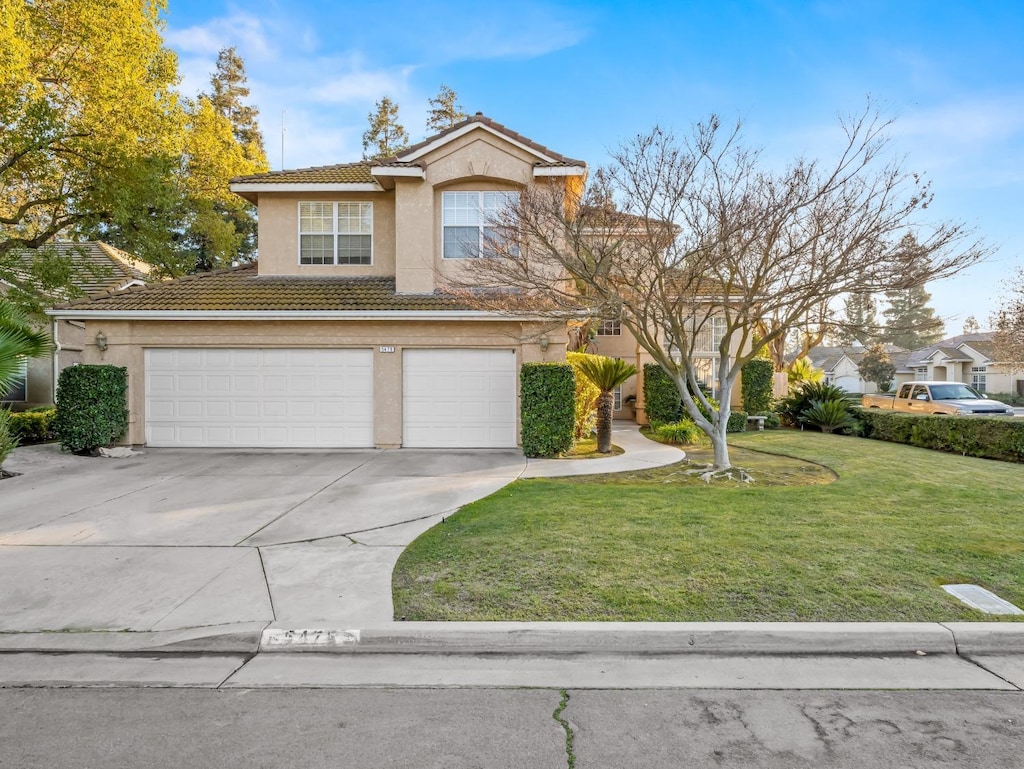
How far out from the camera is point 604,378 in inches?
489

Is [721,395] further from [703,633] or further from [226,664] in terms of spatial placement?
[226,664]

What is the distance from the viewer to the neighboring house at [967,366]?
4122 cm

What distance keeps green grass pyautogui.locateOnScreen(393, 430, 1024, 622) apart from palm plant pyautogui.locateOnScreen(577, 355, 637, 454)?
2.98 m

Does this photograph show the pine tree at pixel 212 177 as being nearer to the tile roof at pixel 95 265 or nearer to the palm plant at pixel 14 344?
the tile roof at pixel 95 265

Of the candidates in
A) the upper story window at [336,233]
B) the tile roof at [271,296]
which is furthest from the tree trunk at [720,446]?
the upper story window at [336,233]

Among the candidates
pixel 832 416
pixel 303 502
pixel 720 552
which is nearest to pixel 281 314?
pixel 303 502

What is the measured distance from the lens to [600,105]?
12.1 metres

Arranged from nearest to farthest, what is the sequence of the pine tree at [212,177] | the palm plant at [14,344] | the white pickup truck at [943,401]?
the palm plant at [14,344] → the white pickup truck at [943,401] → the pine tree at [212,177]

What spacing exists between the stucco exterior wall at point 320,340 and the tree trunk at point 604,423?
1.54m

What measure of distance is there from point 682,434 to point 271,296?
1059cm

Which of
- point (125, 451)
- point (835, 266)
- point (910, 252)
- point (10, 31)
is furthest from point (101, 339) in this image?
point (910, 252)

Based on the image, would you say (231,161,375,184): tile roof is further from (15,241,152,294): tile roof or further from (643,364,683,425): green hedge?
(643,364,683,425): green hedge

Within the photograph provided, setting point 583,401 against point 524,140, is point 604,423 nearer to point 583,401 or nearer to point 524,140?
point 583,401

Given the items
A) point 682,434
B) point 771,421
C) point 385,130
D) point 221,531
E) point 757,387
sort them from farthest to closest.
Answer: point 385,130 → point 757,387 → point 771,421 → point 682,434 → point 221,531
